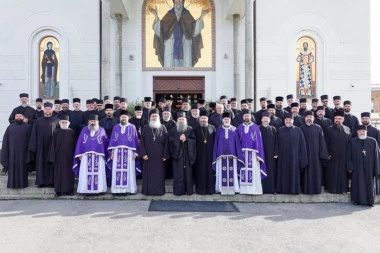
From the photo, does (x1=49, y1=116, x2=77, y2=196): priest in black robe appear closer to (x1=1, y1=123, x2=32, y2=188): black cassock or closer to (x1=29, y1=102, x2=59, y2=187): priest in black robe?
(x1=29, y1=102, x2=59, y2=187): priest in black robe

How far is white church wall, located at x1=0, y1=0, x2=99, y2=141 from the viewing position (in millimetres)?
13633

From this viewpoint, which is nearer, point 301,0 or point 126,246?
point 126,246

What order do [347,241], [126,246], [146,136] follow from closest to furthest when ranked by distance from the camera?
[126,246] < [347,241] < [146,136]

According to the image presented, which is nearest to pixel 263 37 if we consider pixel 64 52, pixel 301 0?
pixel 301 0

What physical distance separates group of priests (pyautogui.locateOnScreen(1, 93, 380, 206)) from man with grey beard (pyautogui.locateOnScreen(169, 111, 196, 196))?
0.02 meters

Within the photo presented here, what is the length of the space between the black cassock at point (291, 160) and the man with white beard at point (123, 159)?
298cm

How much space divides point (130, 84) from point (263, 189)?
26.0 ft

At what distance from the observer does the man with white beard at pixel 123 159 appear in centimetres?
734

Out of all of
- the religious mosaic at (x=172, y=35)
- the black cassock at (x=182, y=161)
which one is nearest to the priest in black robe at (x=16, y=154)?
the black cassock at (x=182, y=161)

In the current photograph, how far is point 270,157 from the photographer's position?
768 cm

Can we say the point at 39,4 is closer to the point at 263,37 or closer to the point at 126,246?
the point at 263,37

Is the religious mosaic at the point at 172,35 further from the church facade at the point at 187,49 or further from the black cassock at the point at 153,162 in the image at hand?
the black cassock at the point at 153,162

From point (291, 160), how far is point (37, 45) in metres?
10.7

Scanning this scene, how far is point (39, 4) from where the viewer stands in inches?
540
